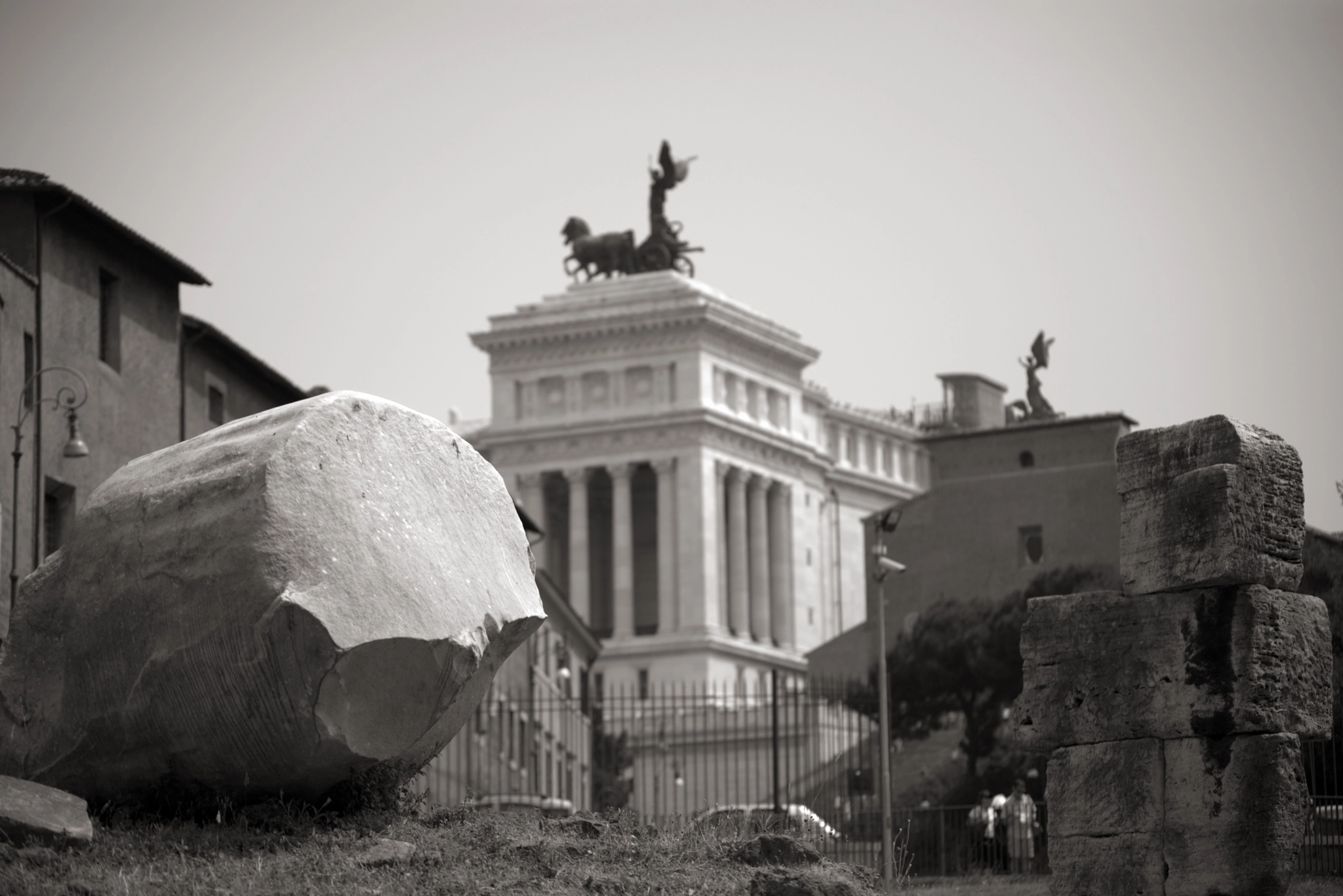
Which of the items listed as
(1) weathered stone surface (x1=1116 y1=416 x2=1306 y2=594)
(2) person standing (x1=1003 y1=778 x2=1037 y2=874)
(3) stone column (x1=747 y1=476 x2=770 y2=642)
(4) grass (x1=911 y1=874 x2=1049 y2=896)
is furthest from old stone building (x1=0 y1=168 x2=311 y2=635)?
(3) stone column (x1=747 y1=476 x2=770 y2=642)

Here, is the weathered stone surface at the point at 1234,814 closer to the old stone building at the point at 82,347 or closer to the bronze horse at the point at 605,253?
the old stone building at the point at 82,347

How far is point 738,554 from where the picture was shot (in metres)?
83.1

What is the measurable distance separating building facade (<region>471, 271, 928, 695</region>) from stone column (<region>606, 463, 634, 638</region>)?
5 centimetres

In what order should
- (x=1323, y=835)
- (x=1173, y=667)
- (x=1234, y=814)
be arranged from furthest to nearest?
(x=1323, y=835)
(x=1173, y=667)
(x=1234, y=814)

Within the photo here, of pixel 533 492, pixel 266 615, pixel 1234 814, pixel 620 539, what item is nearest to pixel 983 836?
pixel 1234 814

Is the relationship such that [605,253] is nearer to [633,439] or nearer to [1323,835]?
[633,439]

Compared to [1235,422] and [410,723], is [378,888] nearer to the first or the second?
[410,723]

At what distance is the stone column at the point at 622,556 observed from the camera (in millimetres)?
81000

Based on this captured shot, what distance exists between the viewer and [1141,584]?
14.3 metres

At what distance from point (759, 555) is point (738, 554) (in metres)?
1.61

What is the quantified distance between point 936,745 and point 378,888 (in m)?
36.3

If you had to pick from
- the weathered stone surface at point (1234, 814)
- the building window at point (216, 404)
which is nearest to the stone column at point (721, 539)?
the building window at point (216, 404)

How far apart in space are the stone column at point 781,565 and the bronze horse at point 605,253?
10281mm

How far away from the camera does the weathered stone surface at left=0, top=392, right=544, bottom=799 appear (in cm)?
1180
